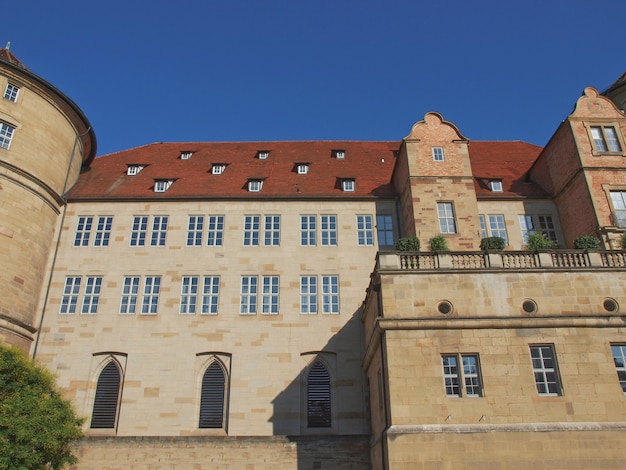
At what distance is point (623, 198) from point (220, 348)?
1832 centimetres

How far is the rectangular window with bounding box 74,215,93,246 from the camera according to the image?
25.9 meters

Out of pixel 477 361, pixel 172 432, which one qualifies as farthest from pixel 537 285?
pixel 172 432

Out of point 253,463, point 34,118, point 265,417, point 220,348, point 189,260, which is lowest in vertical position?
point 253,463

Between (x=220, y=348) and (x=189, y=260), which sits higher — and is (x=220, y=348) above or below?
below

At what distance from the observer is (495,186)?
2706cm

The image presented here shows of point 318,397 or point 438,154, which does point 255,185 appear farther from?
point 318,397

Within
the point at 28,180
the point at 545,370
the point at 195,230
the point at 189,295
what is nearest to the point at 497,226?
the point at 545,370

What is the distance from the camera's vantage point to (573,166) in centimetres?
2433

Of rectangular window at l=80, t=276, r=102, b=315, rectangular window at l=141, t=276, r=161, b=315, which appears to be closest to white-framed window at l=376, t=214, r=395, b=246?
rectangular window at l=141, t=276, r=161, b=315

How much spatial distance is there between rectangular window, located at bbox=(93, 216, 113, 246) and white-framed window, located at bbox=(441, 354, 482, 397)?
55.9ft

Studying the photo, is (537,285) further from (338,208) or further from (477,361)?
(338,208)

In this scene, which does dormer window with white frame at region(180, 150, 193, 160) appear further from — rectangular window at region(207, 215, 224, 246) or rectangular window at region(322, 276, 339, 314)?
rectangular window at region(322, 276, 339, 314)

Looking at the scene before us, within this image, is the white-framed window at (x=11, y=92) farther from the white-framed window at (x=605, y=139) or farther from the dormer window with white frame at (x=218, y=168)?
the white-framed window at (x=605, y=139)

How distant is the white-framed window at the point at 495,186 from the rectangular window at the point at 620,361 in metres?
11.4
